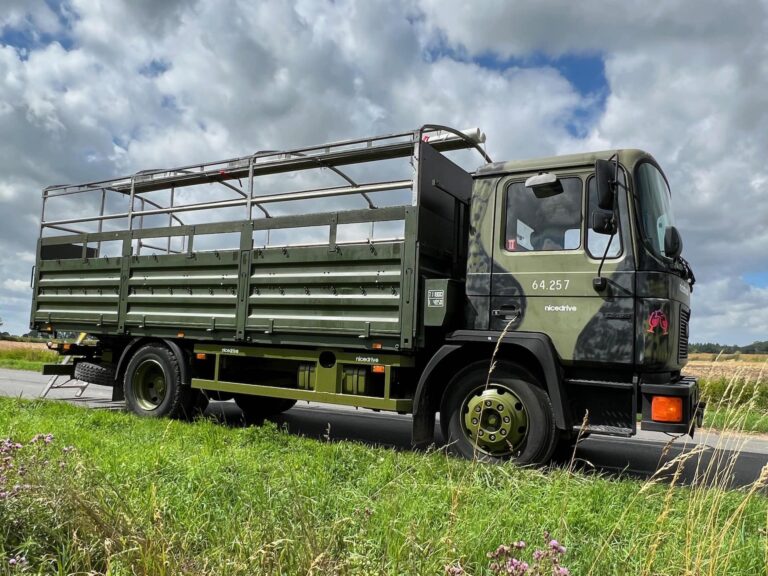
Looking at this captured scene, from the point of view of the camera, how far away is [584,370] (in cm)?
493

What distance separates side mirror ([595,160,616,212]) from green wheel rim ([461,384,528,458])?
177cm

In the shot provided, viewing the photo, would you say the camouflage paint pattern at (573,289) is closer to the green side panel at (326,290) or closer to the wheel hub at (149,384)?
the green side panel at (326,290)

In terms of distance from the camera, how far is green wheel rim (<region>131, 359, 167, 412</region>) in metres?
7.55

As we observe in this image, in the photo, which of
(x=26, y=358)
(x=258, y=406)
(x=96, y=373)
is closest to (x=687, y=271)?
(x=258, y=406)

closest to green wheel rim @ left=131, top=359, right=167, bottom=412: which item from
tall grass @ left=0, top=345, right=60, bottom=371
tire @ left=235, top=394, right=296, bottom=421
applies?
tire @ left=235, top=394, right=296, bottom=421

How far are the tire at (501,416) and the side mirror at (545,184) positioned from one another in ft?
5.15

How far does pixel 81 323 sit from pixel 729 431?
8013 mm

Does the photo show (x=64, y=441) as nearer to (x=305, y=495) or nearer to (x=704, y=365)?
(x=305, y=495)

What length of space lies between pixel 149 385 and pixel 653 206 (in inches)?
253

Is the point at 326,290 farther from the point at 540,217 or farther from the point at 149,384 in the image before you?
the point at 149,384

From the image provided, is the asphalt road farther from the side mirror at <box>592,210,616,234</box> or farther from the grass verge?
the grass verge

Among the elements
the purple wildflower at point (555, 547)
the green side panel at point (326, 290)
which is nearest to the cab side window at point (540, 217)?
the green side panel at point (326, 290)

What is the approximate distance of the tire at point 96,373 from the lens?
8148mm

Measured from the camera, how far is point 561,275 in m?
4.97
